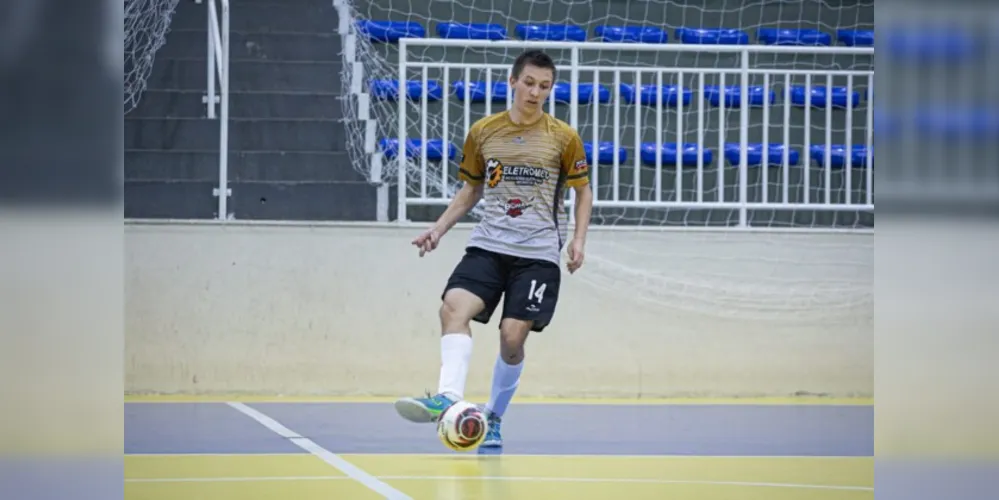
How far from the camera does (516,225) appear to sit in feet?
19.2

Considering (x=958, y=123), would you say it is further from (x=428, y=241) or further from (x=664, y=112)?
(x=664, y=112)

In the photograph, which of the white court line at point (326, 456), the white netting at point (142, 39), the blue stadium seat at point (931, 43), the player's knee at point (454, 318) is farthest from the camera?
the white netting at point (142, 39)

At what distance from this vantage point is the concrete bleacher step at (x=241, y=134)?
10.3 metres

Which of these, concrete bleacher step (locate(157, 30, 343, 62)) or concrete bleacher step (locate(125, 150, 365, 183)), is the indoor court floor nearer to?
concrete bleacher step (locate(125, 150, 365, 183))

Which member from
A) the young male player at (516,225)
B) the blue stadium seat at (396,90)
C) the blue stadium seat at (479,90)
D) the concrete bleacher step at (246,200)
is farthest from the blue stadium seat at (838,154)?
the young male player at (516,225)

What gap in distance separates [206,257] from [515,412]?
2492mm

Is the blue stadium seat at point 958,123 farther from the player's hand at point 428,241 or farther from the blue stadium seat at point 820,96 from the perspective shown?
the blue stadium seat at point 820,96

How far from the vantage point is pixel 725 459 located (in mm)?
5801

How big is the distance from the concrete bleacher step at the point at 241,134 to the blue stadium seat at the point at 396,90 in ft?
1.63

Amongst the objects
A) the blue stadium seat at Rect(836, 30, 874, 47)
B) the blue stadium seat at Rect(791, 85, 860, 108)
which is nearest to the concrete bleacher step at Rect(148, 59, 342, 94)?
the blue stadium seat at Rect(791, 85, 860, 108)

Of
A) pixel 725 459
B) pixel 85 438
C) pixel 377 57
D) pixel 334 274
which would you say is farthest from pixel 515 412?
pixel 85 438

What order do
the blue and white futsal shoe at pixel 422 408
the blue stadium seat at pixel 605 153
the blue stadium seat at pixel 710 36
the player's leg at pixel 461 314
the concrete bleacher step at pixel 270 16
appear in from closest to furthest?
1. the blue and white futsal shoe at pixel 422 408
2. the player's leg at pixel 461 314
3. the blue stadium seat at pixel 605 153
4. the concrete bleacher step at pixel 270 16
5. the blue stadium seat at pixel 710 36

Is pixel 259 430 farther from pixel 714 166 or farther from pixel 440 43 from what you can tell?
pixel 714 166

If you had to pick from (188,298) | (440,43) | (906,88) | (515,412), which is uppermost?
(440,43)
